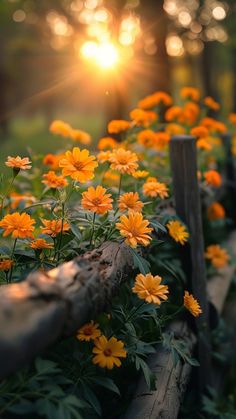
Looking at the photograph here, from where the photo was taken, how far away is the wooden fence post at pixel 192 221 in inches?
120

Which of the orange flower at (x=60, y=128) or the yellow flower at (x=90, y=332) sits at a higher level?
the orange flower at (x=60, y=128)

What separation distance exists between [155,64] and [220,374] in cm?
589

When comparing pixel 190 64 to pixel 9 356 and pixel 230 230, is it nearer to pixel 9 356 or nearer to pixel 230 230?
pixel 230 230

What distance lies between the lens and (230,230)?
523cm

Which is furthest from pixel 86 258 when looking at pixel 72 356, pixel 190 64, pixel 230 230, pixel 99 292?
pixel 190 64

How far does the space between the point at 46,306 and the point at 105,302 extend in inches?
15.5

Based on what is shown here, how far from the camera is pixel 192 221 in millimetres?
3082

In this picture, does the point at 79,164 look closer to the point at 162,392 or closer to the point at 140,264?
the point at 140,264

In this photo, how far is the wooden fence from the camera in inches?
46.4

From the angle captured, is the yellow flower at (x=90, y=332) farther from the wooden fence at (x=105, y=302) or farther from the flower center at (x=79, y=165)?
the flower center at (x=79, y=165)

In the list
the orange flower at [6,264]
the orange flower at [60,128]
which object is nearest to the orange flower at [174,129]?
the orange flower at [60,128]

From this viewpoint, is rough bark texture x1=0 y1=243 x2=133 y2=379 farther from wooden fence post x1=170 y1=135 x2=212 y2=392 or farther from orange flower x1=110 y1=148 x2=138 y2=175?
wooden fence post x1=170 y1=135 x2=212 y2=392

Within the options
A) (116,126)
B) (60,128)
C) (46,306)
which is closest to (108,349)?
(46,306)

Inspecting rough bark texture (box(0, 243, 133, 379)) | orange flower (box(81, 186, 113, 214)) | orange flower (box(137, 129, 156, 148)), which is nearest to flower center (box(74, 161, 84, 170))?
orange flower (box(81, 186, 113, 214))
